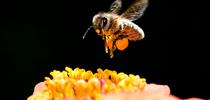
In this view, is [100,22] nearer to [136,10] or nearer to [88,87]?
[136,10]

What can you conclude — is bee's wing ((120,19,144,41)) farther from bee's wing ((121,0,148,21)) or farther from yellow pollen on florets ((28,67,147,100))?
yellow pollen on florets ((28,67,147,100))

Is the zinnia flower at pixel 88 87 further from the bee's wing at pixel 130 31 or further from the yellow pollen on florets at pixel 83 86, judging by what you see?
the bee's wing at pixel 130 31

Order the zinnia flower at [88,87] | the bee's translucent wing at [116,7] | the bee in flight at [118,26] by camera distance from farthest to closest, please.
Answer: the bee's translucent wing at [116,7] < the bee in flight at [118,26] < the zinnia flower at [88,87]

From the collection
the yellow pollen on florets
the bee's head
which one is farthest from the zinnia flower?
the bee's head

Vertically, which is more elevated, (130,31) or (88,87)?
(130,31)

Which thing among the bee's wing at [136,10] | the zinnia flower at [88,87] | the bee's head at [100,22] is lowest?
the zinnia flower at [88,87]

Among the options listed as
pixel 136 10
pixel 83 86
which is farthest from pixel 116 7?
pixel 83 86

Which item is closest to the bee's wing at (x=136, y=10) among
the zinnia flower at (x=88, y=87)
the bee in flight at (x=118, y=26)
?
the bee in flight at (x=118, y=26)

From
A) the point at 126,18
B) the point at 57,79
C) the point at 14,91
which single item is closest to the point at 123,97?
the point at 57,79
